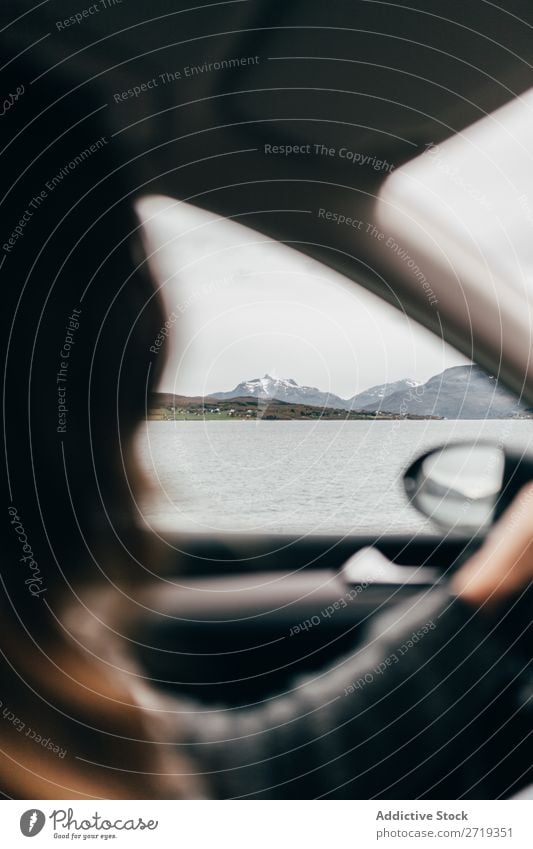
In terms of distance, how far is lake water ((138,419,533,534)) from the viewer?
2.81 feet

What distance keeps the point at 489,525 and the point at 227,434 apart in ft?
1.27

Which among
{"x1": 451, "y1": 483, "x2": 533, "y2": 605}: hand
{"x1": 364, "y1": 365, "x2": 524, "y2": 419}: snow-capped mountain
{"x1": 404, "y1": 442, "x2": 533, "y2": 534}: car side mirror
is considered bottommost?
{"x1": 451, "y1": 483, "x2": 533, "y2": 605}: hand

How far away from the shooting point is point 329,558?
2.88 ft

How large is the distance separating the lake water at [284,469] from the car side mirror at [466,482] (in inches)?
0.6

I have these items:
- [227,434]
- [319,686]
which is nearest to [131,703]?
[319,686]

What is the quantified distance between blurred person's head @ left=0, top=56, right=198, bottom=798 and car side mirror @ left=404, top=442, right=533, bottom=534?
1.30ft

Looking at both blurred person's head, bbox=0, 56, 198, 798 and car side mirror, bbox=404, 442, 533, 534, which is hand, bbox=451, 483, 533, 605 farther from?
blurred person's head, bbox=0, 56, 198, 798

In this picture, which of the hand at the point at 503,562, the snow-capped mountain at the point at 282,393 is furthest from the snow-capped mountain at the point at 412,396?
the hand at the point at 503,562

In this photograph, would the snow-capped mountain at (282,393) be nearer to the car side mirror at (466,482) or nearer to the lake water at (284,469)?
the lake water at (284,469)

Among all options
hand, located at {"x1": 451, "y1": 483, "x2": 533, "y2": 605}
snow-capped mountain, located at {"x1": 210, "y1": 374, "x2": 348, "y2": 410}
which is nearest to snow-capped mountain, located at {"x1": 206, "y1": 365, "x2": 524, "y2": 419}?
snow-capped mountain, located at {"x1": 210, "y1": 374, "x2": 348, "y2": 410}

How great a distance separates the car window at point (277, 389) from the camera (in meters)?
0.86

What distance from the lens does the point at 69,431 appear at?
868 millimetres

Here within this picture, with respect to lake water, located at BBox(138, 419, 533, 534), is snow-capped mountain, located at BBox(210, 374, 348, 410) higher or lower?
higher

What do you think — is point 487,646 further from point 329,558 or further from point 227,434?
point 227,434
